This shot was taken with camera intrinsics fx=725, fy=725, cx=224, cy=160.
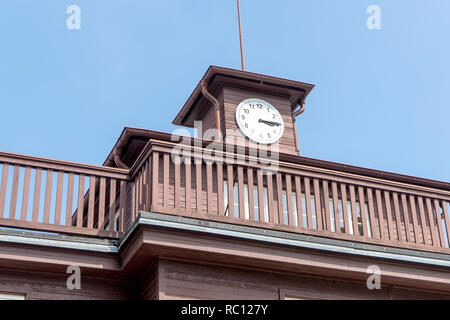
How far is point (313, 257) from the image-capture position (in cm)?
1013

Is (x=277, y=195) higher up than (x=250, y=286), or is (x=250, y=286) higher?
(x=277, y=195)

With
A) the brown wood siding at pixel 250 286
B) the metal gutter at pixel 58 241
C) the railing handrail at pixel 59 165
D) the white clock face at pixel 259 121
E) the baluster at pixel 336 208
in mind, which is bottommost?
the brown wood siding at pixel 250 286

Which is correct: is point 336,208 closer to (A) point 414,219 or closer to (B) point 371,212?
(B) point 371,212

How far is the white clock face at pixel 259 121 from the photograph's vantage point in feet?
54.5

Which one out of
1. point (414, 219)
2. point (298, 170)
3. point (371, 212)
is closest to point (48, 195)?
point (298, 170)

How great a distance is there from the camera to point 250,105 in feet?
55.7

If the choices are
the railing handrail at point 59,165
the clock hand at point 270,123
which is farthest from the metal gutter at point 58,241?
the clock hand at point 270,123

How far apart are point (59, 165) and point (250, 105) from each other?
746 cm

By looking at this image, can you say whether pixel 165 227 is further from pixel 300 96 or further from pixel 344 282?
pixel 300 96

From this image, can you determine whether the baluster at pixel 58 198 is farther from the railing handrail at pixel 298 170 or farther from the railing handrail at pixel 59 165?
the railing handrail at pixel 298 170

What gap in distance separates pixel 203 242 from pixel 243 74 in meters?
7.97

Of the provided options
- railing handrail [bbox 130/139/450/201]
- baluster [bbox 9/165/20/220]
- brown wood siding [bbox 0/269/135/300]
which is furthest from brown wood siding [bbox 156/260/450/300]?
baluster [bbox 9/165/20/220]

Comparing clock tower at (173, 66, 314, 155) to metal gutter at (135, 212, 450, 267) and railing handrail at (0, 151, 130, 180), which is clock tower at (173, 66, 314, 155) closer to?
railing handrail at (0, 151, 130, 180)
